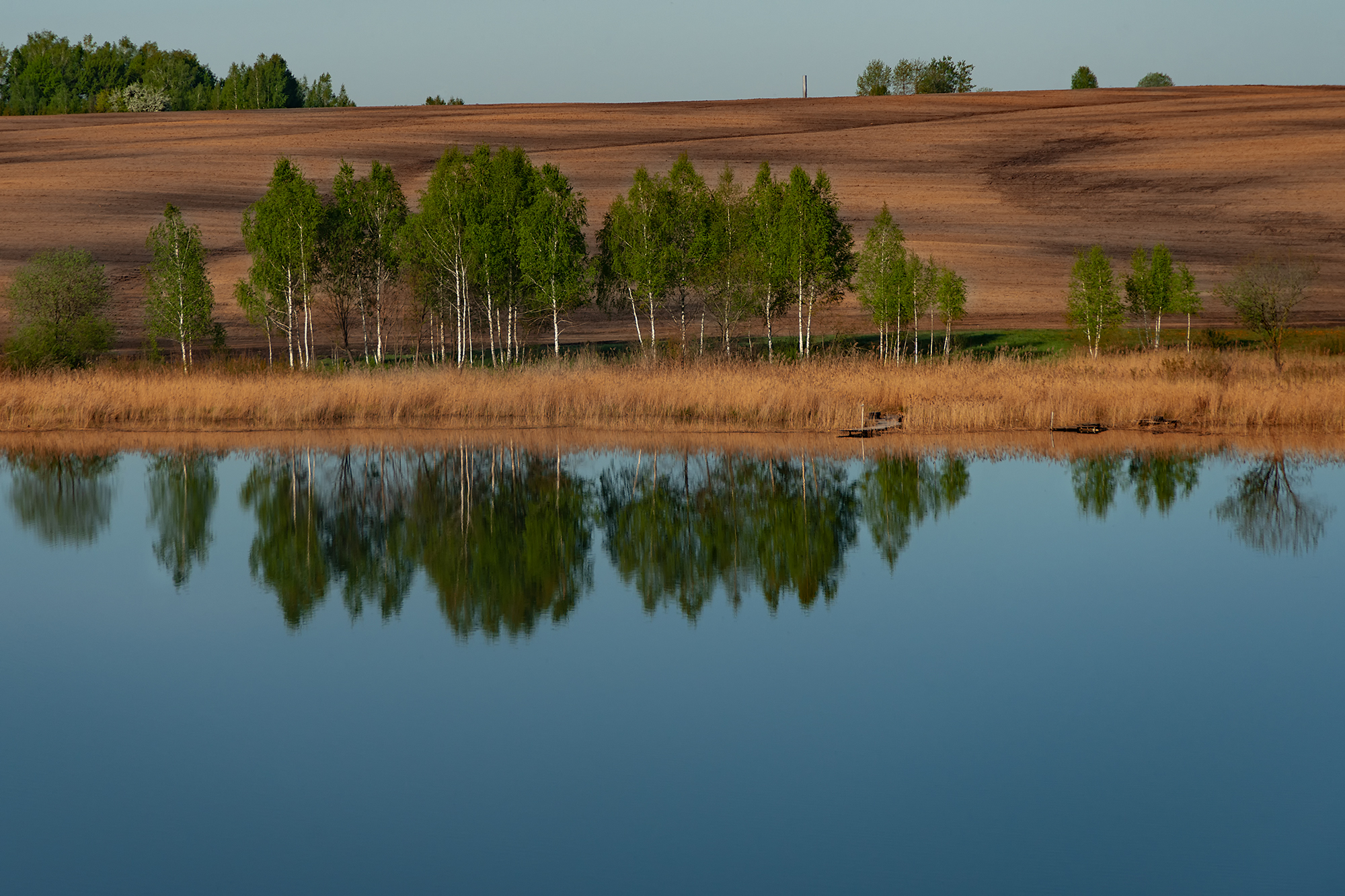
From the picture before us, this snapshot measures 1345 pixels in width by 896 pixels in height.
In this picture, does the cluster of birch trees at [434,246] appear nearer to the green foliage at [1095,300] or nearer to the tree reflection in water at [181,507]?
the green foliage at [1095,300]

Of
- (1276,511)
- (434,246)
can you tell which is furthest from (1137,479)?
(434,246)

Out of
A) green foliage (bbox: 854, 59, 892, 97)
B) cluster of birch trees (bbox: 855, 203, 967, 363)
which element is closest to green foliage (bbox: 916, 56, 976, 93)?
green foliage (bbox: 854, 59, 892, 97)

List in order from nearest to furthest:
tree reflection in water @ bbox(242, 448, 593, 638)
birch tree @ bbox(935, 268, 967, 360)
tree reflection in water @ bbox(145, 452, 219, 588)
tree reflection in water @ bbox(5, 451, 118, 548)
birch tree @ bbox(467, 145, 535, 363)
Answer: tree reflection in water @ bbox(242, 448, 593, 638)
tree reflection in water @ bbox(145, 452, 219, 588)
tree reflection in water @ bbox(5, 451, 118, 548)
birch tree @ bbox(467, 145, 535, 363)
birch tree @ bbox(935, 268, 967, 360)

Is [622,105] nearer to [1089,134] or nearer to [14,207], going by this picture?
[1089,134]

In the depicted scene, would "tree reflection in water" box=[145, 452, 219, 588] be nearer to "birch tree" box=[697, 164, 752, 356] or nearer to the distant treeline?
"birch tree" box=[697, 164, 752, 356]

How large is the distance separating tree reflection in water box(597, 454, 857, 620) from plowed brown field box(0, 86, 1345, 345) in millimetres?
38495

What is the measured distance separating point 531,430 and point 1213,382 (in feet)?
52.3

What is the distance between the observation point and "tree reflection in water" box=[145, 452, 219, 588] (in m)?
17.9

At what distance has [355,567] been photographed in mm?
16828

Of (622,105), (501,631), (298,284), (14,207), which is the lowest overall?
(501,631)

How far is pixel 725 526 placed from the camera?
62.3ft

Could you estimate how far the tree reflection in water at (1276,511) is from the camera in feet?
58.7

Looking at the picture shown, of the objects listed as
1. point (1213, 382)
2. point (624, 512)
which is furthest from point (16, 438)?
point (1213, 382)

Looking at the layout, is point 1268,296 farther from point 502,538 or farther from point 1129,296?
point 502,538
